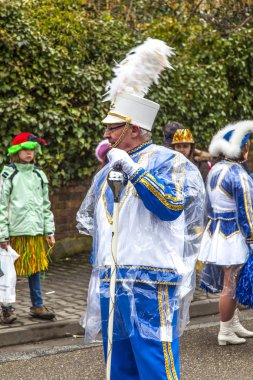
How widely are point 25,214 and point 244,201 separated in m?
2.08

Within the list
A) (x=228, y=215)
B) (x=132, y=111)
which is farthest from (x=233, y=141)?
(x=132, y=111)

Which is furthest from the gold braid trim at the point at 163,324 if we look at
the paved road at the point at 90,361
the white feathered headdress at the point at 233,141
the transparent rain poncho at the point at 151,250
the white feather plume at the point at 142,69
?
the white feathered headdress at the point at 233,141

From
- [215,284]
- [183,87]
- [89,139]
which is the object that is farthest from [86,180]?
[215,284]

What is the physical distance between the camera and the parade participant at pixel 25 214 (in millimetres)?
7129

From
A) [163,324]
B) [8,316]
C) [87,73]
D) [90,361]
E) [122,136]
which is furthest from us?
[87,73]

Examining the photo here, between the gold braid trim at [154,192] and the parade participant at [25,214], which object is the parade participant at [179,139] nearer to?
the parade participant at [25,214]

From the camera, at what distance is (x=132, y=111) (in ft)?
13.3

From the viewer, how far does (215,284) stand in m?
6.77

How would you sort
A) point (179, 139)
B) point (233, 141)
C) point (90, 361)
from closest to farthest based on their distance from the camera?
point (90, 361) < point (233, 141) < point (179, 139)

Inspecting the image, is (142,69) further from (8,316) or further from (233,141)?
(8,316)

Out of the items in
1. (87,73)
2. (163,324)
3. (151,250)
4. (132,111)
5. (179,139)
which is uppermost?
(87,73)

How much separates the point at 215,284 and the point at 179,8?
7622 mm

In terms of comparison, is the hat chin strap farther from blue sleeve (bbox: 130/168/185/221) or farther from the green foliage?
the green foliage

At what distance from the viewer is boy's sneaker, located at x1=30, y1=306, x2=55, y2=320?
23.3 ft
